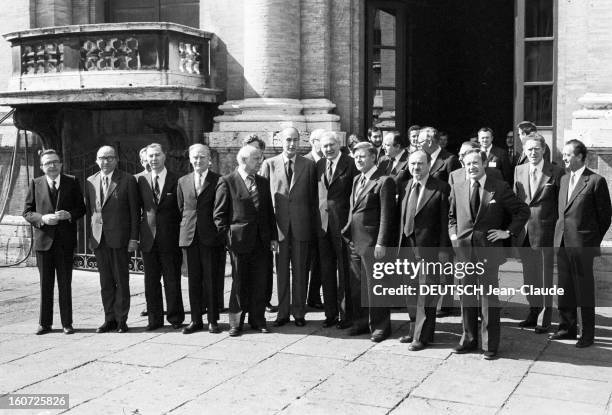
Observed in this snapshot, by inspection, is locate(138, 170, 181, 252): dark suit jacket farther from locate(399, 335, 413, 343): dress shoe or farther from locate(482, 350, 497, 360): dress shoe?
locate(482, 350, 497, 360): dress shoe

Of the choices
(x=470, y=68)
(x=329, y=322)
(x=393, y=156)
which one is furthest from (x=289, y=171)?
(x=470, y=68)

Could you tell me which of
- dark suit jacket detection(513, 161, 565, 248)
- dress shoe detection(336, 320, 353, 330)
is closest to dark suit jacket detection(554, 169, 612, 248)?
dark suit jacket detection(513, 161, 565, 248)

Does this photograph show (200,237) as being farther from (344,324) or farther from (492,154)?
(492,154)

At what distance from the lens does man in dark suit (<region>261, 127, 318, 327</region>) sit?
336 inches

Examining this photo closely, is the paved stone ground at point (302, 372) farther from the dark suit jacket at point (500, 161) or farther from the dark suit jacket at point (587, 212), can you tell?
the dark suit jacket at point (500, 161)

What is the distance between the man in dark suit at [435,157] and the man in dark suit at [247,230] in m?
1.79

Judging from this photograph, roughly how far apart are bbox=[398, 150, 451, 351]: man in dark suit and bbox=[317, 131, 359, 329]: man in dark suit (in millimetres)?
925

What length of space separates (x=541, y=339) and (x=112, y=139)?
27.3 ft

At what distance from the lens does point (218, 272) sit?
8.52 m

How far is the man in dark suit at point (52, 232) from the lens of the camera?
8.38 meters

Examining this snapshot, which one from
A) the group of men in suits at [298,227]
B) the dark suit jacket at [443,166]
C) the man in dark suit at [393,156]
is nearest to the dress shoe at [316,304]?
the group of men in suits at [298,227]

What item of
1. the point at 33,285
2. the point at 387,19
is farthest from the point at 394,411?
the point at 387,19

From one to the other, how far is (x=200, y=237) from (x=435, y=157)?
2.66 m

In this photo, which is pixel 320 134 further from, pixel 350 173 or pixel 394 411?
pixel 394 411
